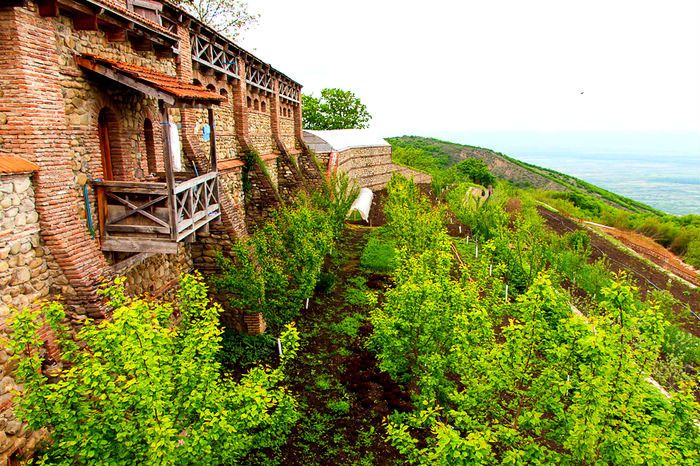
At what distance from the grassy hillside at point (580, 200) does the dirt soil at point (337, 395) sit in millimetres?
26960

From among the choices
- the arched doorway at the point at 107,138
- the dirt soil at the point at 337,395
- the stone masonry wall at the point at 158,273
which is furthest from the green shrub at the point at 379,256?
the arched doorway at the point at 107,138

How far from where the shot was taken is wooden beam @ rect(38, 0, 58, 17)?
632 cm

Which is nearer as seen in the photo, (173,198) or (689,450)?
(689,450)

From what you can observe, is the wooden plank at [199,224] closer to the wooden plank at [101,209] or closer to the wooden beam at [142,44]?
the wooden plank at [101,209]

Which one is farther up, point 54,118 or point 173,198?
point 54,118

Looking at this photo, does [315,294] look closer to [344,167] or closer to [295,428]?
→ [295,428]

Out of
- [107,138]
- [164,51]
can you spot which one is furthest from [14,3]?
[164,51]

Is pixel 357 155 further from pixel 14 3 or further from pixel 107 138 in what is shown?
pixel 14 3

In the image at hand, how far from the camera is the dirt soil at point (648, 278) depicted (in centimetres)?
1653

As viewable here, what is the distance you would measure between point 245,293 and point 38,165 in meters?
5.33

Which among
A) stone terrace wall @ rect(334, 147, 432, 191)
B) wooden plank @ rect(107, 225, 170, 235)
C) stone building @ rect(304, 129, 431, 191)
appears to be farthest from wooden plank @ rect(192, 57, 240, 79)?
stone terrace wall @ rect(334, 147, 432, 191)

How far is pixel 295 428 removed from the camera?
9094 mm

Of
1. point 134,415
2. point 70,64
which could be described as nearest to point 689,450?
point 134,415

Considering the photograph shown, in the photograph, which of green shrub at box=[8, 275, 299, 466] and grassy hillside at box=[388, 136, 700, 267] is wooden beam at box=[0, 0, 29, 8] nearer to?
green shrub at box=[8, 275, 299, 466]
